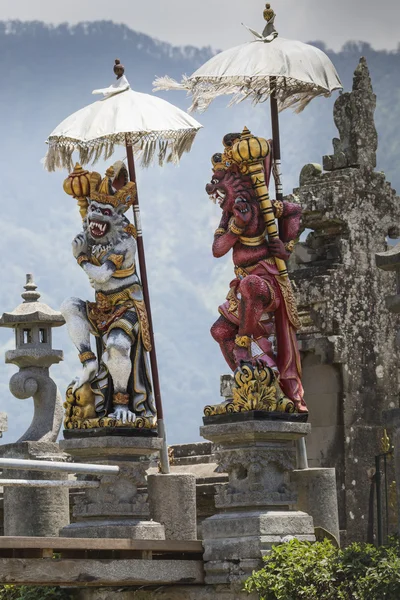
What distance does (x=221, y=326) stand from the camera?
15.0 meters

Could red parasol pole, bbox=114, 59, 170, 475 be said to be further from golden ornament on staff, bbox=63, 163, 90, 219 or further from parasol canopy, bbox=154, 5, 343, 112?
parasol canopy, bbox=154, 5, 343, 112

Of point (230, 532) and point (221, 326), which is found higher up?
point (221, 326)

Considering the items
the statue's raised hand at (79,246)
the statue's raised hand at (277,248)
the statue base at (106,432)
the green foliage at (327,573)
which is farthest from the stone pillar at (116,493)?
the statue's raised hand at (277,248)

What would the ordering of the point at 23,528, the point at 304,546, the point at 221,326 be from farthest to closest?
the point at 23,528, the point at 221,326, the point at 304,546

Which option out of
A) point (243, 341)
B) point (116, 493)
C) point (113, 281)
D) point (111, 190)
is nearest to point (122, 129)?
point (111, 190)

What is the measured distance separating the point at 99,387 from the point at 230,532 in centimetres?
193

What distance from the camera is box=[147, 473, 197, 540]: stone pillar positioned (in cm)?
1525

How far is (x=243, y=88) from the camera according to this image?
1547 cm

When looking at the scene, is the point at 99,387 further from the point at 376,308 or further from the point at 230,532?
the point at 376,308

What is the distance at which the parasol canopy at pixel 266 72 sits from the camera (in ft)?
49.6

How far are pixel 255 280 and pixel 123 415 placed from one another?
1.71 metres

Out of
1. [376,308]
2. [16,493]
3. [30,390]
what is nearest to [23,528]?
[16,493]

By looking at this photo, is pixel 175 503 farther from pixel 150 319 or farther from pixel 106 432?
pixel 150 319

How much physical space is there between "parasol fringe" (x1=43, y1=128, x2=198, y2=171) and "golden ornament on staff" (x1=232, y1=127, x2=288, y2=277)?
1333 mm
